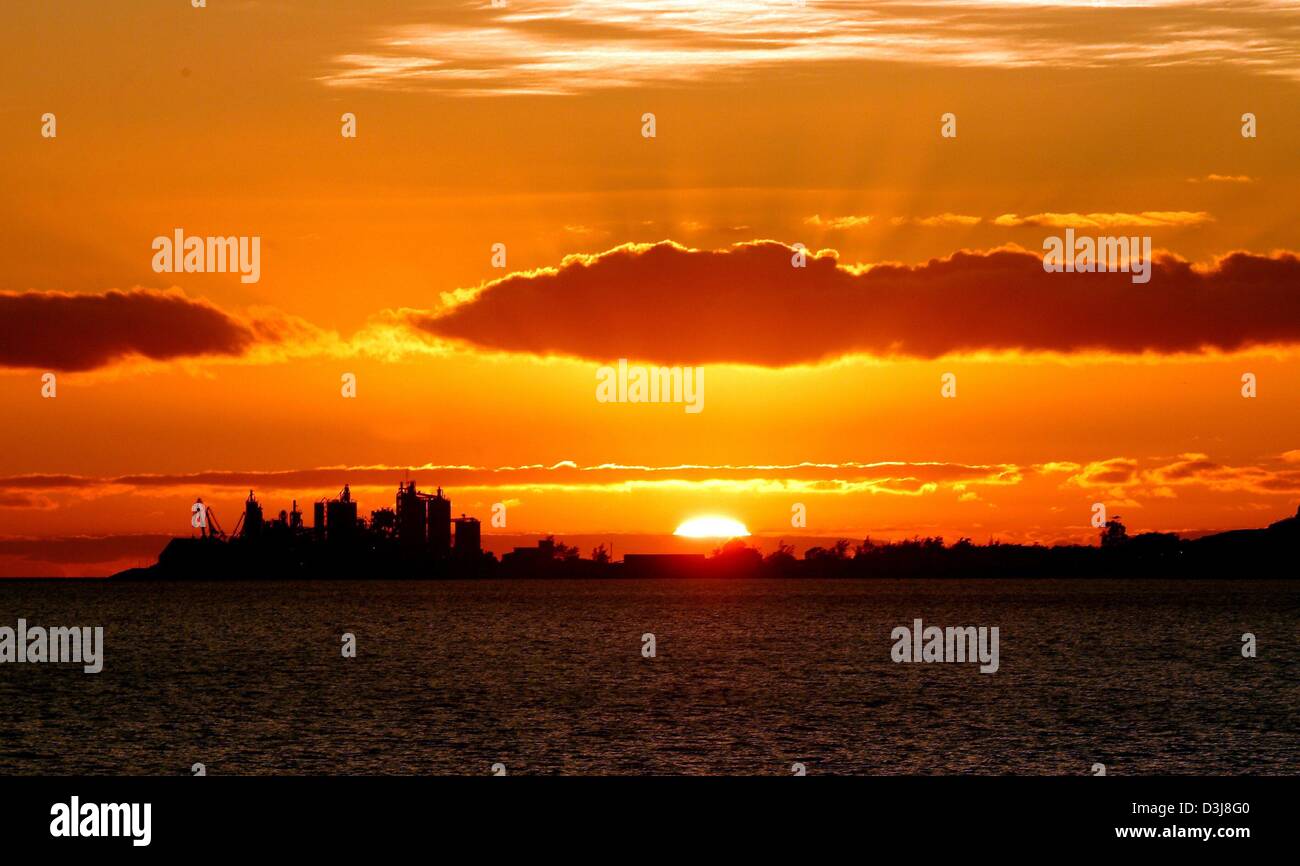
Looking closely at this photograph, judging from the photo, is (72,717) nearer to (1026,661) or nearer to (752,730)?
(752,730)

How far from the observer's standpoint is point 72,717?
92.0m
